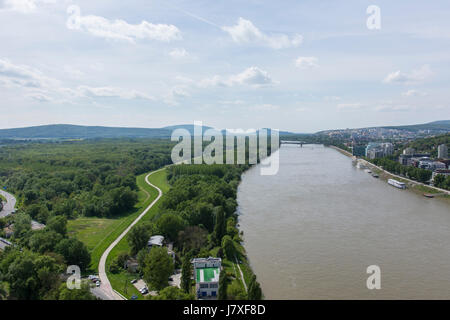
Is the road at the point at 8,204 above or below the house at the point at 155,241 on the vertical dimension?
below

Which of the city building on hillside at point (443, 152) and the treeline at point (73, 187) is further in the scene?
the city building on hillside at point (443, 152)

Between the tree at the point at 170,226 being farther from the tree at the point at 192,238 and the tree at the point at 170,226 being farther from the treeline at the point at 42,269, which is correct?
the treeline at the point at 42,269

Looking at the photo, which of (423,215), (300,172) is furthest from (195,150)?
(423,215)

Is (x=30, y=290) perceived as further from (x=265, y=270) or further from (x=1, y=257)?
(x=265, y=270)

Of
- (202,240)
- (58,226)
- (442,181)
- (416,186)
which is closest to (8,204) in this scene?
(58,226)

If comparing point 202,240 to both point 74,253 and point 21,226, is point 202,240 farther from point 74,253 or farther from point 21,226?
point 21,226

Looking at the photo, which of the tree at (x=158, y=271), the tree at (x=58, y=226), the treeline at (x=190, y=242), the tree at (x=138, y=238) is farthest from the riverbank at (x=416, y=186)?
the tree at (x=58, y=226)
